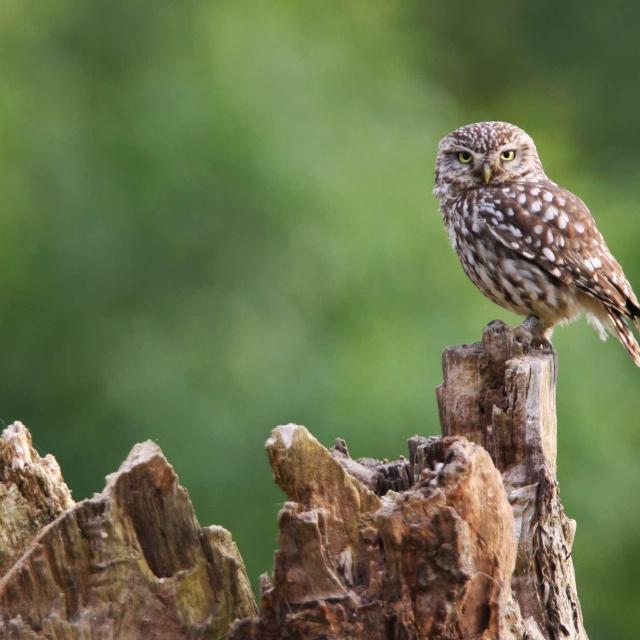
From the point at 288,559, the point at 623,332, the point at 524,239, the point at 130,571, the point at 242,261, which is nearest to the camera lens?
the point at 288,559

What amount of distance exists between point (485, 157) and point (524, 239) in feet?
1.42

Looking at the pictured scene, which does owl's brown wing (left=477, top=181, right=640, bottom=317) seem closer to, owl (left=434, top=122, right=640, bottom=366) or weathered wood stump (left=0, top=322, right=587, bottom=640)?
owl (left=434, top=122, right=640, bottom=366)

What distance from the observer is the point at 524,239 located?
602cm

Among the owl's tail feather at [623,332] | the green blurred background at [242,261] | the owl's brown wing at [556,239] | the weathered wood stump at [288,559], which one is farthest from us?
the green blurred background at [242,261]

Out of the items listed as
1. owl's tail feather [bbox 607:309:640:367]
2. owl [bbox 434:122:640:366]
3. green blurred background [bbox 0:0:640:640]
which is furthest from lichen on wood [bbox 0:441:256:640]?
green blurred background [bbox 0:0:640:640]

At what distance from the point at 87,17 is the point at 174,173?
2.66 meters

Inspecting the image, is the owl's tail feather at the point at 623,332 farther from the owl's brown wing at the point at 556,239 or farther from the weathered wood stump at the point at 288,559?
the weathered wood stump at the point at 288,559

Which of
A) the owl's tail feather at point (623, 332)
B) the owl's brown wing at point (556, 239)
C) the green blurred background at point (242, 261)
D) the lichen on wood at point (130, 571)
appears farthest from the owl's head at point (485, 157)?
the lichen on wood at point (130, 571)

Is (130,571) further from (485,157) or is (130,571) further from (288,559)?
(485,157)

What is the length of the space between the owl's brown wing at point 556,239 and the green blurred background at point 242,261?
270cm

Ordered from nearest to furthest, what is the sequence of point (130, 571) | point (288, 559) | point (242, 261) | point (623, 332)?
point (288, 559) < point (130, 571) < point (623, 332) < point (242, 261)

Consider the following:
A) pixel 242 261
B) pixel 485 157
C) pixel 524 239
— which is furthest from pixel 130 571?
pixel 242 261

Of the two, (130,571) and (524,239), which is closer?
(130,571)

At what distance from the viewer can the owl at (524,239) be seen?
602 cm
